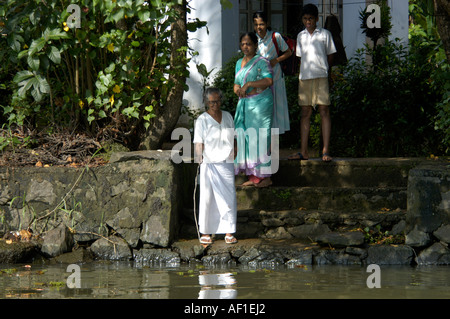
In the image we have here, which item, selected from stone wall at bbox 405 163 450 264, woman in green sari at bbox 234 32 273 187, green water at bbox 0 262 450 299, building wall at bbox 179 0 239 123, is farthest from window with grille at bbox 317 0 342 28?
green water at bbox 0 262 450 299

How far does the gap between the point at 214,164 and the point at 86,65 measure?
80.1 inches

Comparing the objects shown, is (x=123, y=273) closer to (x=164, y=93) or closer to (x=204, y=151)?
(x=204, y=151)

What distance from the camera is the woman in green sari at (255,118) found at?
8.20m

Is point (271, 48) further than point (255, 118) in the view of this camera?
Yes

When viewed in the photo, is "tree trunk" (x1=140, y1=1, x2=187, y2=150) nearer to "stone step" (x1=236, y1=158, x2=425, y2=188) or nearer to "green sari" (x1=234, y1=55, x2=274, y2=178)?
"green sari" (x1=234, y1=55, x2=274, y2=178)

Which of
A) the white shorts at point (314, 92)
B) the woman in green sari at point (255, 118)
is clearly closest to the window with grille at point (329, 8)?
the white shorts at point (314, 92)

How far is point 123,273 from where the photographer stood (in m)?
6.95

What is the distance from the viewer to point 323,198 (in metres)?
8.09

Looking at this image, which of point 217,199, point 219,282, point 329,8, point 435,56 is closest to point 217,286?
point 219,282

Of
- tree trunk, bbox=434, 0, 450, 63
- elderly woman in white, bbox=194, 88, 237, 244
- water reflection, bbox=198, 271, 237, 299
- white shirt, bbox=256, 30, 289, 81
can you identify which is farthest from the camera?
white shirt, bbox=256, 30, 289, 81

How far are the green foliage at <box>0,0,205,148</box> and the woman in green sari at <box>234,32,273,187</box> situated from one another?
2.75 feet

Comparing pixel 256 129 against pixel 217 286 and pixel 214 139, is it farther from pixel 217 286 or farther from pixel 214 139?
pixel 217 286

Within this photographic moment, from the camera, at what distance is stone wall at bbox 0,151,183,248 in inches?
308
